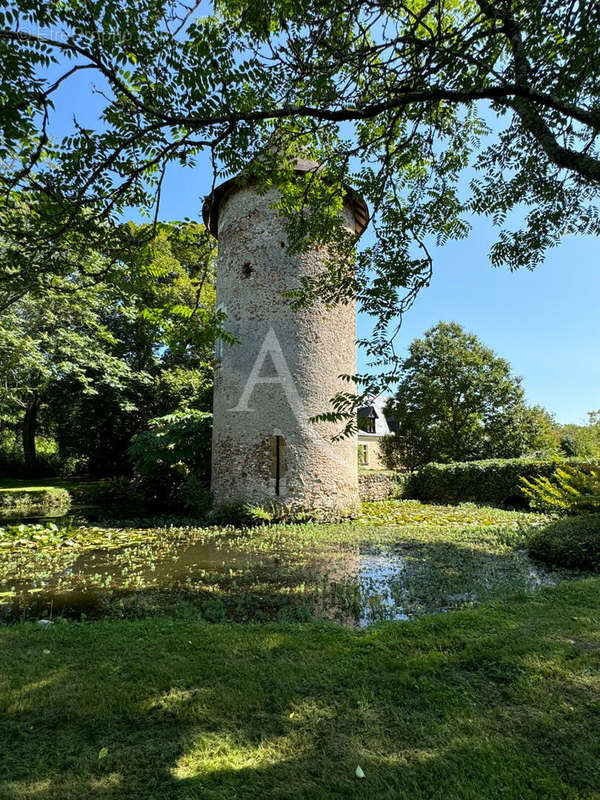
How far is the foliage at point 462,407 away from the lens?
971 inches

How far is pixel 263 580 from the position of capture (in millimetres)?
5742

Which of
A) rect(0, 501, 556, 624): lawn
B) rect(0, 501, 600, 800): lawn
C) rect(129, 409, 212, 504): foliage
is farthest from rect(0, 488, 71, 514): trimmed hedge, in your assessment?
rect(0, 501, 600, 800): lawn

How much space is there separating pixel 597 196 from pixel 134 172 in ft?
16.9

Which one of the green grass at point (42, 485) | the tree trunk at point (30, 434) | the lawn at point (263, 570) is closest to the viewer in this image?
the lawn at point (263, 570)

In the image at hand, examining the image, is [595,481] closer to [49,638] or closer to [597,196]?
[597,196]

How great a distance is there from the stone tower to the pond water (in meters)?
2.93

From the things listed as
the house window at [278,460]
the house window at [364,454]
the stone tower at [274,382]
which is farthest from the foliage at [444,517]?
the house window at [364,454]

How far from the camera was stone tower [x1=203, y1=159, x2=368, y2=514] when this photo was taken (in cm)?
1102

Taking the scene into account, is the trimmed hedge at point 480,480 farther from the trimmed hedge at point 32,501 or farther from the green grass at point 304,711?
the trimmed hedge at point 32,501

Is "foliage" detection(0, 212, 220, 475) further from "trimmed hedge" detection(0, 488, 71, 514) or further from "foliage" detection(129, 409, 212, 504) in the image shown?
"trimmed hedge" detection(0, 488, 71, 514)

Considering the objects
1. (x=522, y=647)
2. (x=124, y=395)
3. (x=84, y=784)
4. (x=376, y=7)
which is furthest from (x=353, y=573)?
(x=124, y=395)

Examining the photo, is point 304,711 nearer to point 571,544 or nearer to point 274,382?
point 571,544

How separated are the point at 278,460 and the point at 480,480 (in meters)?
9.27

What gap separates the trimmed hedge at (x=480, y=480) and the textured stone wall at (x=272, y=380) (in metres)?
6.68
